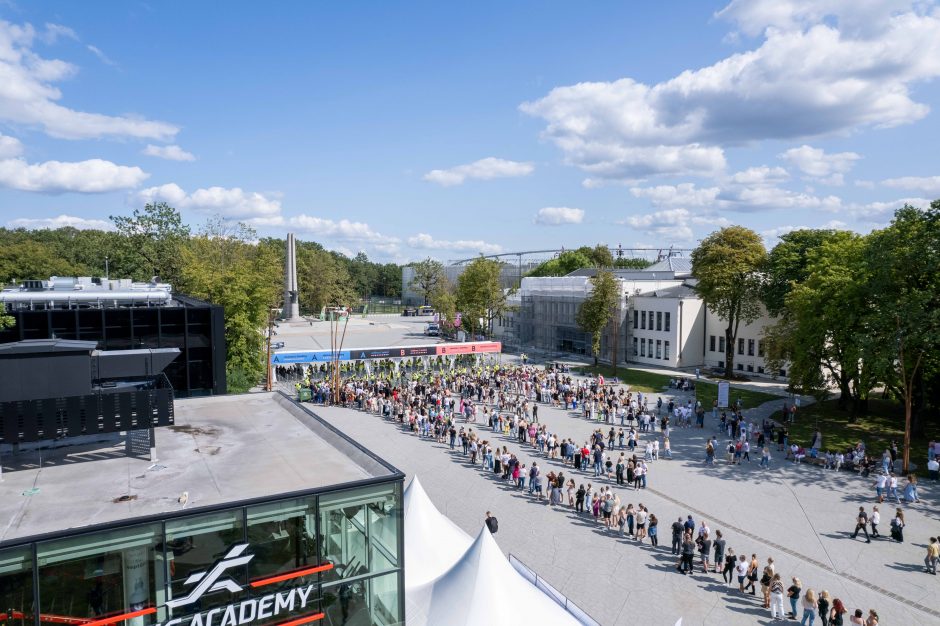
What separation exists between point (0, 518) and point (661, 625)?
1280 cm

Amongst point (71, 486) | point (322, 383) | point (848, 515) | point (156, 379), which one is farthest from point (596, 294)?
point (71, 486)

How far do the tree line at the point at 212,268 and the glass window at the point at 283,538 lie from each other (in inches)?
594

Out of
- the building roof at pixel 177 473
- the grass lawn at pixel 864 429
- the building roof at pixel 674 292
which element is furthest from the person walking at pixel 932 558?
the building roof at pixel 674 292

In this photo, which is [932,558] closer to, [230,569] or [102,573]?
[230,569]

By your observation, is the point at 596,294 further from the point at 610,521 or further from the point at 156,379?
the point at 156,379

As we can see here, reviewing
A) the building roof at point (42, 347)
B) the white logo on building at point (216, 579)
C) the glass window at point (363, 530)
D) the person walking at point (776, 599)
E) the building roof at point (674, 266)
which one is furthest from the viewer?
the building roof at point (674, 266)

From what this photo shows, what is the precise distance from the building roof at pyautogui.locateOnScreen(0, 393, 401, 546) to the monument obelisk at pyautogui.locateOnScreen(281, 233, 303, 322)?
3040 inches

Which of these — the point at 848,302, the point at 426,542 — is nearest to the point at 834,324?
the point at 848,302

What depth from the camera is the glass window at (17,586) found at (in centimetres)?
819

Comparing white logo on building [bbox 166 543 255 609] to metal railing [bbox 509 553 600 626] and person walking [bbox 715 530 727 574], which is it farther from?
→ person walking [bbox 715 530 727 574]

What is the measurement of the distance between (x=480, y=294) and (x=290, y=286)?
39.1 meters

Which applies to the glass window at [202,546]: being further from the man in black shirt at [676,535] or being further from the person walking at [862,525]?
the person walking at [862,525]

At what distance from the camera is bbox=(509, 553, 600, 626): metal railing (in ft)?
41.3

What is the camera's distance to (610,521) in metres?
18.5
